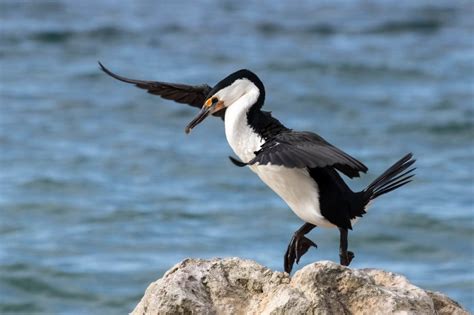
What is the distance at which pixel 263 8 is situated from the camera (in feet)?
70.8

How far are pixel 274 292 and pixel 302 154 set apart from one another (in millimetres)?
920

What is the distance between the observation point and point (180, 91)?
7.13 meters

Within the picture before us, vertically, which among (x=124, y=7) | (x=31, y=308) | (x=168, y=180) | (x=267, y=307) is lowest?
(x=267, y=307)

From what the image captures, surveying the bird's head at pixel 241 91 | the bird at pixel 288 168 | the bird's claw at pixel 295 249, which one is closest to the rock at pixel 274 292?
the bird at pixel 288 168

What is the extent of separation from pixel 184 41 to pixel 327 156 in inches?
543

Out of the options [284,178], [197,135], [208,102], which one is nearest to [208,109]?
[208,102]

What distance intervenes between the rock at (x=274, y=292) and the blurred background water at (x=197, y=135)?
5762 mm

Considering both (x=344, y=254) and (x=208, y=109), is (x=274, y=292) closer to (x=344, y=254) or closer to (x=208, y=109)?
(x=344, y=254)

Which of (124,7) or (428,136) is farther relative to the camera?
(124,7)

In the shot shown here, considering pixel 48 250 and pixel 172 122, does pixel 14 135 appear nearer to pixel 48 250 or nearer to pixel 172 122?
pixel 172 122

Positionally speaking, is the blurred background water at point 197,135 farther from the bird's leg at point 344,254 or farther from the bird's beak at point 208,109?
the bird's beak at point 208,109

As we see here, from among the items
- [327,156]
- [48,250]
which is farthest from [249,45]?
[327,156]

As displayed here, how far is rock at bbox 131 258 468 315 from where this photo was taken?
5117 millimetres

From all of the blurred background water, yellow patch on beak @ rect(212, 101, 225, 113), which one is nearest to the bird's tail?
yellow patch on beak @ rect(212, 101, 225, 113)
